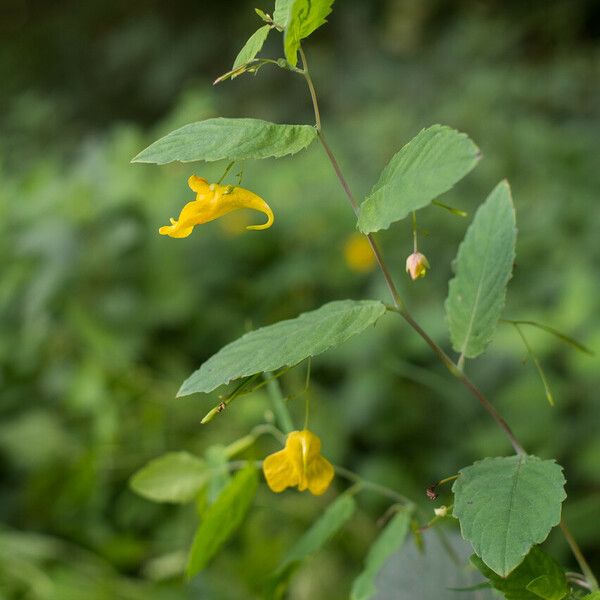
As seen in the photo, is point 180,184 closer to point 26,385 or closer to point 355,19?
point 26,385

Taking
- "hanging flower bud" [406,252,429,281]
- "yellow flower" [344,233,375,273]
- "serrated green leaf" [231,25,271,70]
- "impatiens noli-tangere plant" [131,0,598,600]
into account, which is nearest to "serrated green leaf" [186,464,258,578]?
"impatiens noli-tangere plant" [131,0,598,600]

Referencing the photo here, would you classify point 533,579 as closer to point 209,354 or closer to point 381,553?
point 381,553

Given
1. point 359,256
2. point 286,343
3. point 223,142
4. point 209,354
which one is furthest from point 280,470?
point 359,256

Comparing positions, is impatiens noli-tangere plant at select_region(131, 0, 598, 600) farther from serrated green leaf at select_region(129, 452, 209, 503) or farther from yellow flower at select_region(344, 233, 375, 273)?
yellow flower at select_region(344, 233, 375, 273)

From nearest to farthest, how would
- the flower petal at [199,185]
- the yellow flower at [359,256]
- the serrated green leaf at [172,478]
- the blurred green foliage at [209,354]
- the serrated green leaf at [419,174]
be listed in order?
the serrated green leaf at [419,174]
the flower petal at [199,185]
the serrated green leaf at [172,478]
the blurred green foliage at [209,354]
the yellow flower at [359,256]

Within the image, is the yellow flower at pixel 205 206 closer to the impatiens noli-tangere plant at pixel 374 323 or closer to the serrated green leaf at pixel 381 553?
the impatiens noli-tangere plant at pixel 374 323

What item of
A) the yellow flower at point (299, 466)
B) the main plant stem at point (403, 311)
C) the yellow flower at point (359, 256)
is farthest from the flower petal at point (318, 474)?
the yellow flower at point (359, 256)

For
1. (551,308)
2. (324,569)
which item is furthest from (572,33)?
(324,569)
